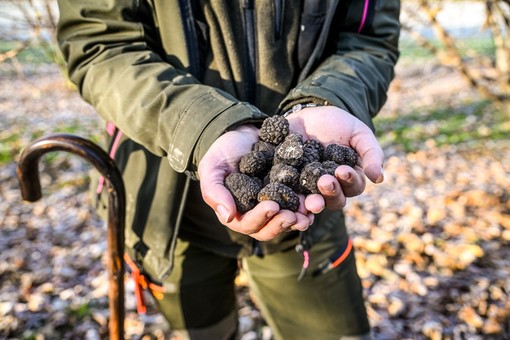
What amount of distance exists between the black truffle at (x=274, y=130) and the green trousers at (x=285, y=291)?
0.61 m

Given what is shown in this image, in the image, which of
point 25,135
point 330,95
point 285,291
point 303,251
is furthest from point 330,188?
→ point 25,135

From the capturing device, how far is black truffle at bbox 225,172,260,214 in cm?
141

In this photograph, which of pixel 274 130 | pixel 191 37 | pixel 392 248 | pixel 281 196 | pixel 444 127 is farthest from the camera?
pixel 444 127

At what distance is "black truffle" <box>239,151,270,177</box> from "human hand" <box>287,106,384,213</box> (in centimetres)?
22

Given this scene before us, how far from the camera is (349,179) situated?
4.48 ft

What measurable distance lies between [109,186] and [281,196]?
79cm

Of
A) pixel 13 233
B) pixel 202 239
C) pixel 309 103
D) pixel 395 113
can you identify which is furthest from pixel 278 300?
pixel 395 113

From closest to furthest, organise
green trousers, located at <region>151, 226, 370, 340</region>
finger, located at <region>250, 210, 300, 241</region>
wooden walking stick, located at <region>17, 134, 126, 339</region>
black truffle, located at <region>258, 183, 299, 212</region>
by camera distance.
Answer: finger, located at <region>250, 210, 300, 241</region>, black truffle, located at <region>258, 183, 299, 212</region>, wooden walking stick, located at <region>17, 134, 126, 339</region>, green trousers, located at <region>151, 226, 370, 340</region>

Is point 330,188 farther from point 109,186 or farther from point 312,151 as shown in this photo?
point 109,186

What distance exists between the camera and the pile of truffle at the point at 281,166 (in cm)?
142

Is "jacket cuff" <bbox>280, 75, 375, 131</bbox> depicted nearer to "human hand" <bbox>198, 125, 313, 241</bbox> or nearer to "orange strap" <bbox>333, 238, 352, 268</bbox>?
"human hand" <bbox>198, 125, 313, 241</bbox>

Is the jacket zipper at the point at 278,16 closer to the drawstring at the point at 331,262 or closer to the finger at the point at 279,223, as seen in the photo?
the finger at the point at 279,223

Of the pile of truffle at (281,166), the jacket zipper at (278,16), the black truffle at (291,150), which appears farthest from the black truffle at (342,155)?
the jacket zipper at (278,16)

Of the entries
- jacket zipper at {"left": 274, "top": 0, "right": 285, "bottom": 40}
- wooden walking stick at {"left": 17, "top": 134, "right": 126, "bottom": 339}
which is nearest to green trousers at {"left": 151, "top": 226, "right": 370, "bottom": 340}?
wooden walking stick at {"left": 17, "top": 134, "right": 126, "bottom": 339}
